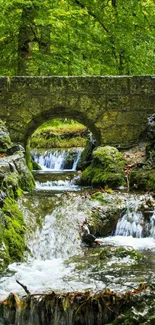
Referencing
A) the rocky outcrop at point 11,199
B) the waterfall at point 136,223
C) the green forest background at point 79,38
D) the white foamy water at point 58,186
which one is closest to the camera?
the rocky outcrop at point 11,199

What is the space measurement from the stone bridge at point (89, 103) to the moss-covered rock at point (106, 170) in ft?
4.68

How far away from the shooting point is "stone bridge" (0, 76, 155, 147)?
10766 mm

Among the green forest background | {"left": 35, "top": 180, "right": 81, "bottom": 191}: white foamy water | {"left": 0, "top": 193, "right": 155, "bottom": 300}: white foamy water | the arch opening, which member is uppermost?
the green forest background

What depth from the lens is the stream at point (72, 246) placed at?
15.0 ft

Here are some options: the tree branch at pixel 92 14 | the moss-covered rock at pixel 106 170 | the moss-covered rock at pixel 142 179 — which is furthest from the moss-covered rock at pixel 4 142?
the tree branch at pixel 92 14

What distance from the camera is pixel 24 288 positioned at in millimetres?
4094

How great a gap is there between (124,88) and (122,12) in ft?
18.7

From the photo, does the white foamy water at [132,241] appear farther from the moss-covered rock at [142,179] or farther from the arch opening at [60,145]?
the arch opening at [60,145]

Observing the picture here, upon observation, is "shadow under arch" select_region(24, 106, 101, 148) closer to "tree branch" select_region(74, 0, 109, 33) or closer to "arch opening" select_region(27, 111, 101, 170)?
"arch opening" select_region(27, 111, 101, 170)

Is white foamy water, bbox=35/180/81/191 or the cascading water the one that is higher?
the cascading water

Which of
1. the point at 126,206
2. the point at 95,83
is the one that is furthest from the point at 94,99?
the point at 126,206

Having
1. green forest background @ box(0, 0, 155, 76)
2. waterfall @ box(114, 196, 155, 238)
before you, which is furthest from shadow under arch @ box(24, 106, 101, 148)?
waterfall @ box(114, 196, 155, 238)

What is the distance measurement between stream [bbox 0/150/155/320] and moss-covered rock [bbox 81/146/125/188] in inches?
15.1

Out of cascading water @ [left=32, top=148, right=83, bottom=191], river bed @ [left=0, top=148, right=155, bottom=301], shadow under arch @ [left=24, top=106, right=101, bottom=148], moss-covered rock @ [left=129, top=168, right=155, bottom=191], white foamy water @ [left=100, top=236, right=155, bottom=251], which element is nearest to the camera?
river bed @ [left=0, top=148, right=155, bottom=301]
